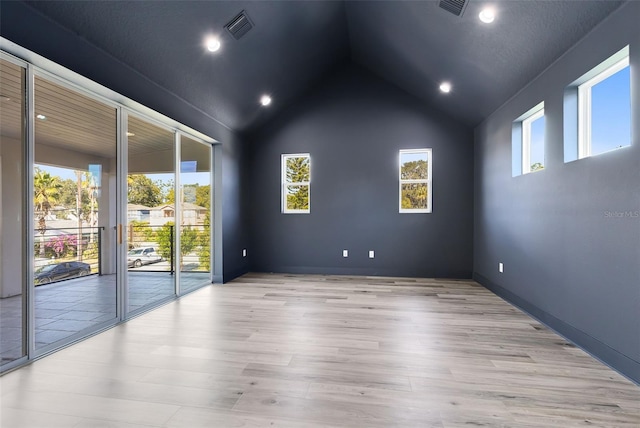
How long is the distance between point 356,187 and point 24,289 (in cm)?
451

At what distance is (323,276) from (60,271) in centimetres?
374

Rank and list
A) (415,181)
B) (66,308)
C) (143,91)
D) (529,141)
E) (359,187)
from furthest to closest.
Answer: (359,187) < (415,181) < (529,141) < (143,91) < (66,308)

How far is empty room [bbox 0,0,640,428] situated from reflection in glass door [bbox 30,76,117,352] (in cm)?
2

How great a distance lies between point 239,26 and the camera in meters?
3.24

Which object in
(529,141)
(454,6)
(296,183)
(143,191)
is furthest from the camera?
(296,183)

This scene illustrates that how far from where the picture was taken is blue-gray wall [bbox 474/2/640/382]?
6.73ft

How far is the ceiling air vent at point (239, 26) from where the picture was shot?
10.3 ft

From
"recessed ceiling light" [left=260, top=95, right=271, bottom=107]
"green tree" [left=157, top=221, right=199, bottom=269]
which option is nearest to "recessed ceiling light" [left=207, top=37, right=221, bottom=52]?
"recessed ceiling light" [left=260, top=95, right=271, bottom=107]

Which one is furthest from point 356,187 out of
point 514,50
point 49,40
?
point 49,40

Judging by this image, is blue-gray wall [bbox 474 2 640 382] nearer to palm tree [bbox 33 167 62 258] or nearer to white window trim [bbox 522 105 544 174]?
white window trim [bbox 522 105 544 174]

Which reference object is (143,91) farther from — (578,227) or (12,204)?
(578,227)

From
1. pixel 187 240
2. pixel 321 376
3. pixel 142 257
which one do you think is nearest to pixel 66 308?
pixel 142 257

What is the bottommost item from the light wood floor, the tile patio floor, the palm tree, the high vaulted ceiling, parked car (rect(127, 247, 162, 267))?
the light wood floor

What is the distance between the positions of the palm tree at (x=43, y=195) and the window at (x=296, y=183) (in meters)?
3.61
